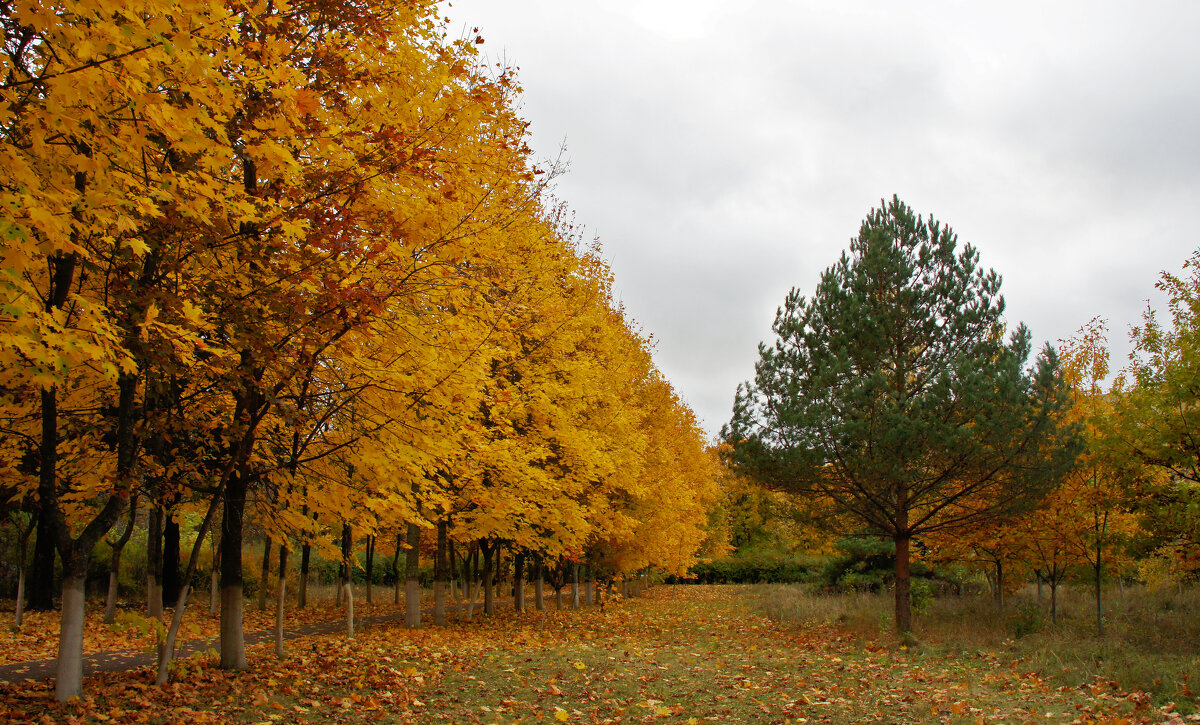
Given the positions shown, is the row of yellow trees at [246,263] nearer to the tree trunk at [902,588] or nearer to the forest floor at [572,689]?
the forest floor at [572,689]

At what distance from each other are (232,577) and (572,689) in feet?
13.2

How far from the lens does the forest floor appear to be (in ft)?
20.4

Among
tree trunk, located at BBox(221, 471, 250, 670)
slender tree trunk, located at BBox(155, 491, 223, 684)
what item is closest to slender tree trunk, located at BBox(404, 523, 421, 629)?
tree trunk, located at BBox(221, 471, 250, 670)

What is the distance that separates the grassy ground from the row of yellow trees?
9368 mm

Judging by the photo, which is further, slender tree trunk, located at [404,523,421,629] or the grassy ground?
slender tree trunk, located at [404,523,421,629]

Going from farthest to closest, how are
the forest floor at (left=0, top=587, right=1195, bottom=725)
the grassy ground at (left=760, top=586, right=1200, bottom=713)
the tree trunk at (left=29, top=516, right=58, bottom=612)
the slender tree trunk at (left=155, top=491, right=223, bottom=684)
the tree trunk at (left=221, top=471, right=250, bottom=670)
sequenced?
1. the tree trunk at (left=29, top=516, right=58, bottom=612)
2. the grassy ground at (left=760, top=586, right=1200, bottom=713)
3. the tree trunk at (left=221, top=471, right=250, bottom=670)
4. the slender tree trunk at (left=155, top=491, right=223, bottom=684)
5. the forest floor at (left=0, top=587, right=1195, bottom=725)

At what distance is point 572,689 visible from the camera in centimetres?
812

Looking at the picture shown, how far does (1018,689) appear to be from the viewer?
9203 mm

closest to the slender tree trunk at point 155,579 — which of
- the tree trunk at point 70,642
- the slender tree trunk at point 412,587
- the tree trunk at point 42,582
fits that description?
the tree trunk at point 42,582

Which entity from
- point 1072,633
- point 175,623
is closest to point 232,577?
point 175,623

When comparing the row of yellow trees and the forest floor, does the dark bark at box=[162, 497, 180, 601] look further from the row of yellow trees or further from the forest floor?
the row of yellow trees

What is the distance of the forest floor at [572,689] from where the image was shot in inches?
245

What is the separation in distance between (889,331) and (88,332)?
15.1 meters

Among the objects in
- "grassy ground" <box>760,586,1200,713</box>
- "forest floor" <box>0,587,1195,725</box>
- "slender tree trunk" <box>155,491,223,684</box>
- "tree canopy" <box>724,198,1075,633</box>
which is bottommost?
"grassy ground" <box>760,586,1200,713</box>
